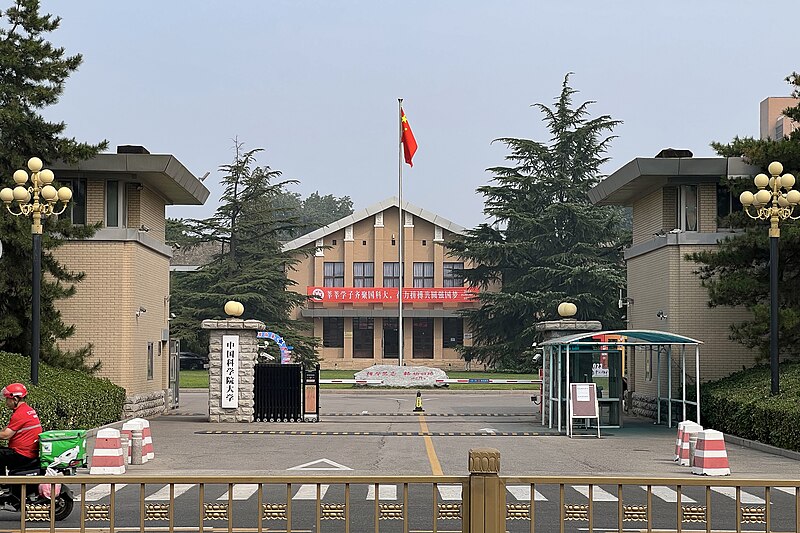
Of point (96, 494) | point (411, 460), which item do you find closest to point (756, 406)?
point (411, 460)

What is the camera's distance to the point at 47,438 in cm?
1426

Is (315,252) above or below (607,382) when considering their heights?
above

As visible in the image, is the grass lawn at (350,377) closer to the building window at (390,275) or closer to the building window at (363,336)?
the building window at (363,336)

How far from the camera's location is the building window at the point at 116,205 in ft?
103

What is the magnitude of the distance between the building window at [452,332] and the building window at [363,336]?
4.57 meters

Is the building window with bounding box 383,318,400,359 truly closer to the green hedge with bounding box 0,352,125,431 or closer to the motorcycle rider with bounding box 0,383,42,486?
the green hedge with bounding box 0,352,125,431

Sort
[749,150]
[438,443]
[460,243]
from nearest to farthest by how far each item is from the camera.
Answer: [438,443]
[749,150]
[460,243]

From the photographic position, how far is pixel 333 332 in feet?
244

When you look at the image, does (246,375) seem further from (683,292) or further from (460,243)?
(460,243)

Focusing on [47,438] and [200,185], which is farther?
[200,185]

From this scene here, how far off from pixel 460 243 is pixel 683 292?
119 feet

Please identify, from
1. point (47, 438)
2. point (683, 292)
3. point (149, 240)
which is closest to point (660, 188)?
point (683, 292)

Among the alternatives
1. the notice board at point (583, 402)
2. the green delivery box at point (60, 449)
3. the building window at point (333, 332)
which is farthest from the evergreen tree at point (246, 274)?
the green delivery box at point (60, 449)

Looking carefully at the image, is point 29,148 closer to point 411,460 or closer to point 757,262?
point 411,460
